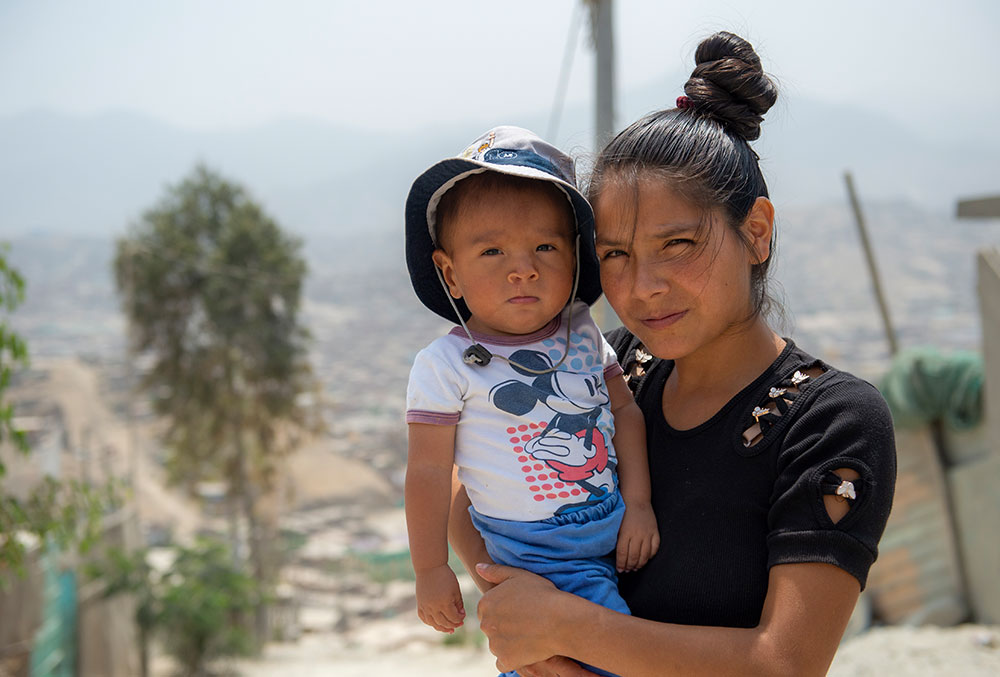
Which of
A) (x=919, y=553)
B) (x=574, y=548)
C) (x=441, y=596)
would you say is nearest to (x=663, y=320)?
(x=574, y=548)

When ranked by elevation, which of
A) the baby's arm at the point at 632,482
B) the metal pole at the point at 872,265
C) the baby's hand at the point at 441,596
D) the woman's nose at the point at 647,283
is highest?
the woman's nose at the point at 647,283

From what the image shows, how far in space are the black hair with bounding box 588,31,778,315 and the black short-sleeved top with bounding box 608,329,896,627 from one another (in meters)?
0.28

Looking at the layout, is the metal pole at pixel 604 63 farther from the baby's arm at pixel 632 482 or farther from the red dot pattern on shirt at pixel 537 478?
the red dot pattern on shirt at pixel 537 478

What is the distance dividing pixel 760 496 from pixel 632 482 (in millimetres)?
287

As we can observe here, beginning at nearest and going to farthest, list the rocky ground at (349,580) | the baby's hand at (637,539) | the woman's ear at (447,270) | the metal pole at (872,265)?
the baby's hand at (637,539)
the woman's ear at (447,270)
the rocky ground at (349,580)
the metal pole at (872,265)

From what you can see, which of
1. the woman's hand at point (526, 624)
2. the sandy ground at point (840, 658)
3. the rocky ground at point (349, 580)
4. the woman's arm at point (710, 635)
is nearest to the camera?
the woman's arm at point (710, 635)

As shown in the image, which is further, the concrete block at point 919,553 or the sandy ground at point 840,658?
the concrete block at point 919,553

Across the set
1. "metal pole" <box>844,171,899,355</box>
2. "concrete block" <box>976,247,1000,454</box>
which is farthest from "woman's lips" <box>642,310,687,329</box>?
"metal pole" <box>844,171,899,355</box>

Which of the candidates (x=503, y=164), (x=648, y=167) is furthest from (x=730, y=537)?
(x=503, y=164)

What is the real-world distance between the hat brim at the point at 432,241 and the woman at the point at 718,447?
0.08 meters

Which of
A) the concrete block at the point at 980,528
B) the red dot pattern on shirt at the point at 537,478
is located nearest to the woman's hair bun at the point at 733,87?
the red dot pattern on shirt at the point at 537,478

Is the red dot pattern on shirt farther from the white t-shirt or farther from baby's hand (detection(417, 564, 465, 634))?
baby's hand (detection(417, 564, 465, 634))

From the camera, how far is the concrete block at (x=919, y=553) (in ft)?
21.7

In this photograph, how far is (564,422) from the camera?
1.57 m
